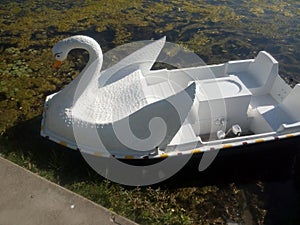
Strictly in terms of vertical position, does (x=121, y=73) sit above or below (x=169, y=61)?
above

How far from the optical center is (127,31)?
1022 centimetres

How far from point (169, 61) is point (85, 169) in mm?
4408

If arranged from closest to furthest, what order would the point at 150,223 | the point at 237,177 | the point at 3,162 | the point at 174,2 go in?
the point at 150,223
the point at 3,162
the point at 237,177
the point at 174,2

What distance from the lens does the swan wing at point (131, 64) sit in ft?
20.4

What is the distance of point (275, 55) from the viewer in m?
9.70

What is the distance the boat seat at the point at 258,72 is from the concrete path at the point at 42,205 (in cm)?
394

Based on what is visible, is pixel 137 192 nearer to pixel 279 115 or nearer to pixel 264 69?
pixel 279 115

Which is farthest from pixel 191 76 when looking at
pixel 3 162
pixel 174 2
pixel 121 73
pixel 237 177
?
pixel 174 2

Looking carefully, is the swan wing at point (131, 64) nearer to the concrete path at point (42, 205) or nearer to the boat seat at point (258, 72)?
the boat seat at point (258, 72)

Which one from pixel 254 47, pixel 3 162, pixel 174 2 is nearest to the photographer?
pixel 3 162

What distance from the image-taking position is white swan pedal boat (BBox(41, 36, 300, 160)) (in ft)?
17.1

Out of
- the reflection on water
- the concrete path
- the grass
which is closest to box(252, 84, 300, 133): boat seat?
the grass

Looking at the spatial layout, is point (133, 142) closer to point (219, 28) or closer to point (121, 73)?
point (121, 73)

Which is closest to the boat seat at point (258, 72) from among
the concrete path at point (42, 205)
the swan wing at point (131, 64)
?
the swan wing at point (131, 64)
